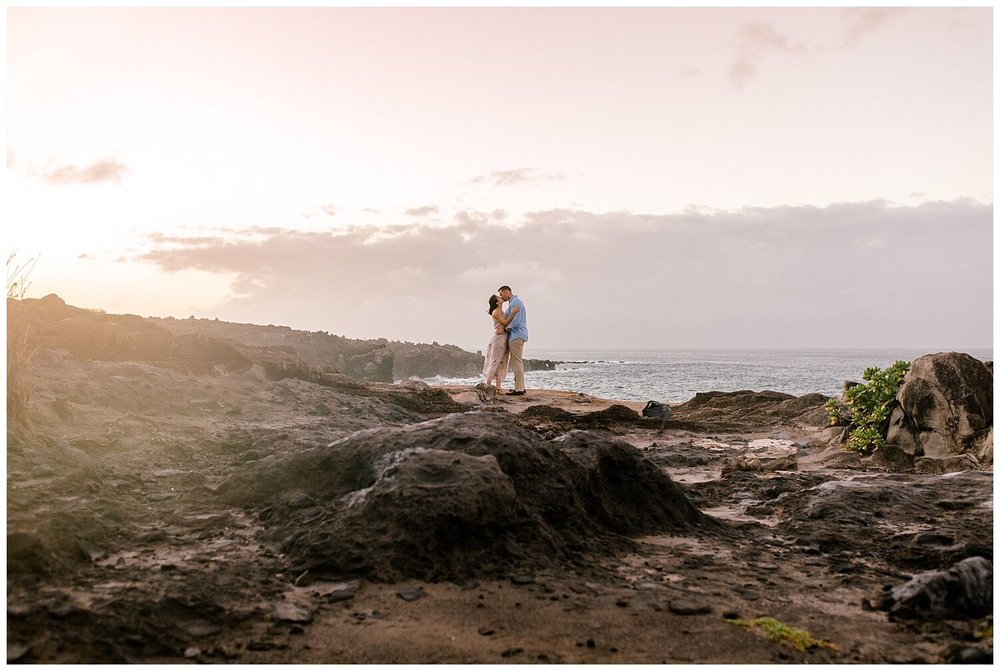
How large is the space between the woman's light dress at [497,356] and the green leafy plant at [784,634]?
45.1ft

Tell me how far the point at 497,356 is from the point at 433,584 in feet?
44.3

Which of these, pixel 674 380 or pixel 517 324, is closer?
pixel 517 324

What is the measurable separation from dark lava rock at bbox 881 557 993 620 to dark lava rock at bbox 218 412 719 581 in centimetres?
191

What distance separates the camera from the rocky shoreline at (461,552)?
3594 millimetres

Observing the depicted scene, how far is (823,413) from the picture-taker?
13562 mm

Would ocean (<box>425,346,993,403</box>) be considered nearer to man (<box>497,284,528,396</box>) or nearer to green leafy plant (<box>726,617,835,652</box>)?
man (<box>497,284,528,396</box>)

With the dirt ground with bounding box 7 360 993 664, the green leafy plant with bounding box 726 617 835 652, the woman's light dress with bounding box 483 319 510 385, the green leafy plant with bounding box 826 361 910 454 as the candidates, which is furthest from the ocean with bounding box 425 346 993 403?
the green leafy plant with bounding box 726 617 835 652

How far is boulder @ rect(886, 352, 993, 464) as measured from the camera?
905 cm

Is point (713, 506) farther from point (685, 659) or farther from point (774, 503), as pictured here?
point (685, 659)

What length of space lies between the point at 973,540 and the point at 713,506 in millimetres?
2277

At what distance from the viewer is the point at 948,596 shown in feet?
13.4

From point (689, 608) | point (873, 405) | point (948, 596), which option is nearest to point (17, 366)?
point (689, 608)

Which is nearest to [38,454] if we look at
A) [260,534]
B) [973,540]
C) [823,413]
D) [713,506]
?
[260,534]

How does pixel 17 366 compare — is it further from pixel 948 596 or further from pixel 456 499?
pixel 948 596
